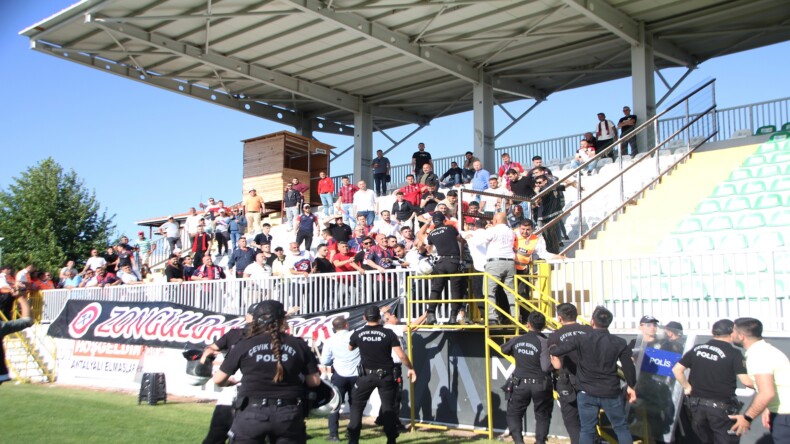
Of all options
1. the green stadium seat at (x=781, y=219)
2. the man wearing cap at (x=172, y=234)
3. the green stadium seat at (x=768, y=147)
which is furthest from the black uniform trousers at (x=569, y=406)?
the man wearing cap at (x=172, y=234)

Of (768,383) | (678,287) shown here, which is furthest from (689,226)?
(768,383)

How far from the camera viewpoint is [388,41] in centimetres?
2227

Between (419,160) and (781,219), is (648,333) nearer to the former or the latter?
(781,219)

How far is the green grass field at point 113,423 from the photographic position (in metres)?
10.6

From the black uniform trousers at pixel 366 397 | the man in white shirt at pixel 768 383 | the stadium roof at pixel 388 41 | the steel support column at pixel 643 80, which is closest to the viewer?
the man in white shirt at pixel 768 383

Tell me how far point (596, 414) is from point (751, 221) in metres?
6.86

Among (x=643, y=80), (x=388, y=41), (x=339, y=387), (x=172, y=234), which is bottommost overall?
(x=339, y=387)


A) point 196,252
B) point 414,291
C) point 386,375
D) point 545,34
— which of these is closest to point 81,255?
point 196,252

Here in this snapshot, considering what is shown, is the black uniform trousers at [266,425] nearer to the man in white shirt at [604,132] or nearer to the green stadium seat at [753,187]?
the green stadium seat at [753,187]

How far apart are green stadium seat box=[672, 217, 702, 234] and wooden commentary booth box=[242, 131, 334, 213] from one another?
16221 mm

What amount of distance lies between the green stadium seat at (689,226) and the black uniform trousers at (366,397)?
271 inches

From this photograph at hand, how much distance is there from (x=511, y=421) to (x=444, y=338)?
2489 millimetres

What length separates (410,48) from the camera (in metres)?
23.0

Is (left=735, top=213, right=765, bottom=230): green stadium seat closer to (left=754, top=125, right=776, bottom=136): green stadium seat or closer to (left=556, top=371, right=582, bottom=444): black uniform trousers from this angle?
(left=556, top=371, right=582, bottom=444): black uniform trousers
